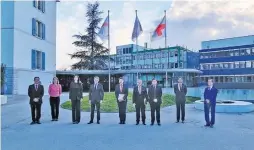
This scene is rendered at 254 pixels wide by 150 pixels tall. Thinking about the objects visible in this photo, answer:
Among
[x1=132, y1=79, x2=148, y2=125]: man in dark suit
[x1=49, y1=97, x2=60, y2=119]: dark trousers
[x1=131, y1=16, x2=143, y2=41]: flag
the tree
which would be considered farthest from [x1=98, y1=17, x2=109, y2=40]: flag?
[x1=132, y1=79, x2=148, y2=125]: man in dark suit

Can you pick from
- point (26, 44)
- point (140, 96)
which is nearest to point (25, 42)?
point (26, 44)

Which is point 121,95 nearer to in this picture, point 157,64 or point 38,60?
point 38,60

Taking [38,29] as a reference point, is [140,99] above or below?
below

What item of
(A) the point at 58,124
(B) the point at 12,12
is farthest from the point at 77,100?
(B) the point at 12,12

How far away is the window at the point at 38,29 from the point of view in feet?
71.9

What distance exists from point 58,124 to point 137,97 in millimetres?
2935

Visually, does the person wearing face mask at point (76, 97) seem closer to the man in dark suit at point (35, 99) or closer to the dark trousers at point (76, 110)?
the dark trousers at point (76, 110)

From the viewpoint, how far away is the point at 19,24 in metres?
19.7

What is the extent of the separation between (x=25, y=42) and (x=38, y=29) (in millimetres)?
2991

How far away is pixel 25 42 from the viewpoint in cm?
2056

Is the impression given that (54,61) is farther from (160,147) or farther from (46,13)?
(160,147)

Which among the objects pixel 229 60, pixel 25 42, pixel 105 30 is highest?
pixel 105 30

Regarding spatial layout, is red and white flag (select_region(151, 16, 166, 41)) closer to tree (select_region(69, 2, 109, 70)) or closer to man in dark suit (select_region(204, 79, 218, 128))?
tree (select_region(69, 2, 109, 70))

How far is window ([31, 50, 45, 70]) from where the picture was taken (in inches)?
853
